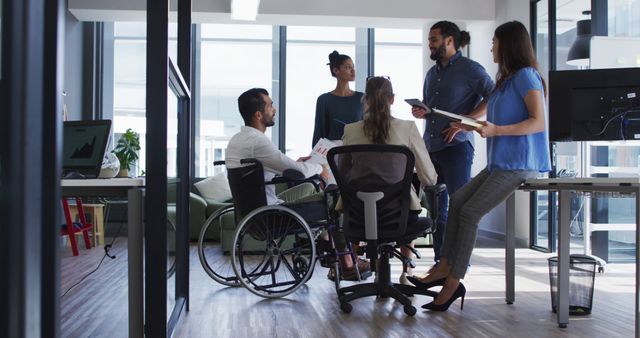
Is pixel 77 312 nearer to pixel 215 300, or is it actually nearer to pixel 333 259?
pixel 215 300

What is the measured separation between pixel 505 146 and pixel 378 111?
2.10 feet

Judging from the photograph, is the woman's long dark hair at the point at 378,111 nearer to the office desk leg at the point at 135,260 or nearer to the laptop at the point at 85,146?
the laptop at the point at 85,146

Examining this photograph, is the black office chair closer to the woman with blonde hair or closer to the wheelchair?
the woman with blonde hair

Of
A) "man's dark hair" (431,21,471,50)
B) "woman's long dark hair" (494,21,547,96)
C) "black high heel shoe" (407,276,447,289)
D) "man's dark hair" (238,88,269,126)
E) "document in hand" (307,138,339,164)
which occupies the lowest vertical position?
"black high heel shoe" (407,276,447,289)

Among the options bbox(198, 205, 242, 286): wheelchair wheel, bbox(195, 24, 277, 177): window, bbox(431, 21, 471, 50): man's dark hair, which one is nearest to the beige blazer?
bbox(431, 21, 471, 50): man's dark hair

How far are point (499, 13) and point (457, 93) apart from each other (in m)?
3.50

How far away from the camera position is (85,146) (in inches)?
103

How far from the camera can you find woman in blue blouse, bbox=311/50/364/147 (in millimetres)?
4219

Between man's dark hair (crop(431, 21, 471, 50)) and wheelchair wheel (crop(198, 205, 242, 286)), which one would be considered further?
man's dark hair (crop(431, 21, 471, 50))

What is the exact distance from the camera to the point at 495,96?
3086 millimetres

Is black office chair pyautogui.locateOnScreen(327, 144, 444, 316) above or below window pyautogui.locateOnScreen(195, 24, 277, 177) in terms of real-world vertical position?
below

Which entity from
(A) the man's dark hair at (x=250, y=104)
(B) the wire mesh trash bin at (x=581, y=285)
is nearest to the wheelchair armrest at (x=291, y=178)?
(A) the man's dark hair at (x=250, y=104)

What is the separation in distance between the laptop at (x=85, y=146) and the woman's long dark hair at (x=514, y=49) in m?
1.82

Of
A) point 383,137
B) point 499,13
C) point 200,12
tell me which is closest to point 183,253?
point 383,137
